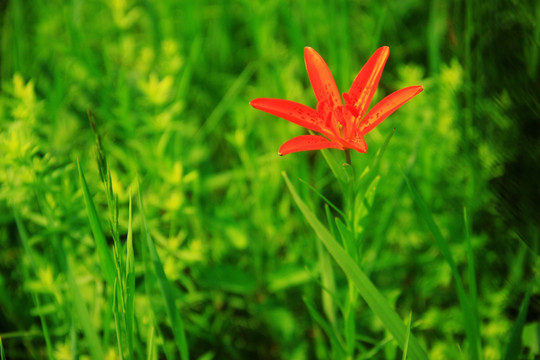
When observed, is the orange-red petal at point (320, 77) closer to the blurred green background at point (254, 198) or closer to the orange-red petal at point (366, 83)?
the orange-red petal at point (366, 83)

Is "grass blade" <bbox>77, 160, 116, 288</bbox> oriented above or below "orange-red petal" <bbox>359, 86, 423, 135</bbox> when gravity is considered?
below

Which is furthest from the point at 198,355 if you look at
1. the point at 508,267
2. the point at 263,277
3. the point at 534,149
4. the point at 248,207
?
the point at 534,149

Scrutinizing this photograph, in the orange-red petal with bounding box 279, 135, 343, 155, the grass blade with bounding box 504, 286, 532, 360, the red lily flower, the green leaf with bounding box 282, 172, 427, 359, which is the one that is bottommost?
the grass blade with bounding box 504, 286, 532, 360

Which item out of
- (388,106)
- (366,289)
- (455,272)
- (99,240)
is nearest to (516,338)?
(455,272)

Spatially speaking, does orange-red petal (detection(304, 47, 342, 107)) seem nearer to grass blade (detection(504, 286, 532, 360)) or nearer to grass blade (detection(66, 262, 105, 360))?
grass blade (detection(504, 286, 532, 360))

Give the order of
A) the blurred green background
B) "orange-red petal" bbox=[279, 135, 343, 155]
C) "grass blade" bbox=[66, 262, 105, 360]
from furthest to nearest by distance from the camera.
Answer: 1. the blurred green background
2. "grass blade" bbox=[66, 262, 105, 360]
3. "orange-red petal" bbox=[279, 135, 343, 155]

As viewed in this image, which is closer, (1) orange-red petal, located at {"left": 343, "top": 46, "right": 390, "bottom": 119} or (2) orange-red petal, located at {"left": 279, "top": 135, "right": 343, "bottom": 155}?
(2) orange-red petal, located at {"left": 279, "top": 135, "right": 343, "bottom": 155}

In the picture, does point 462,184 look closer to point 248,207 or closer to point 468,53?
point 468,53

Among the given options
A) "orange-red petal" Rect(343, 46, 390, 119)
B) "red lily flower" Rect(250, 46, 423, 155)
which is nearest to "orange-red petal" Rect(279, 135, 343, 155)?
"red lily flower" Rect(250, 46, 423, 155)
